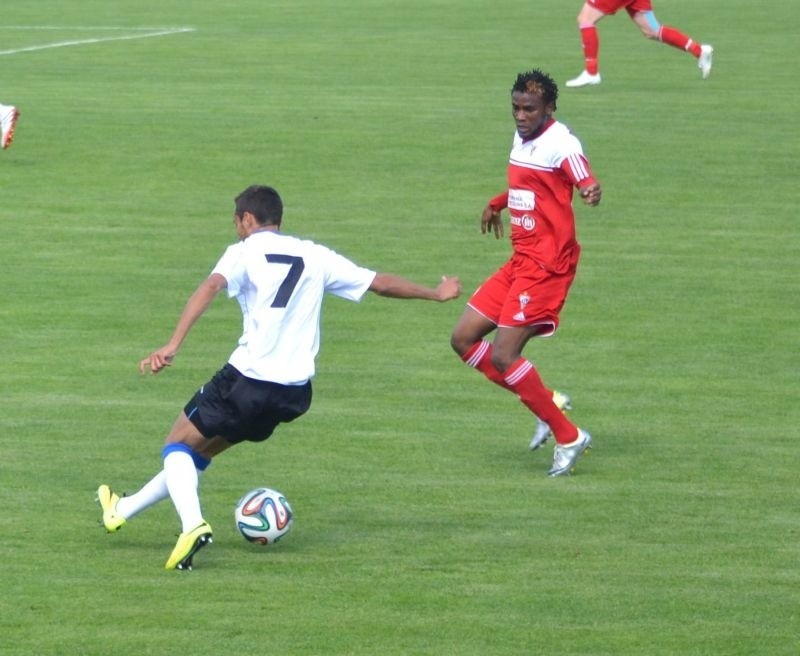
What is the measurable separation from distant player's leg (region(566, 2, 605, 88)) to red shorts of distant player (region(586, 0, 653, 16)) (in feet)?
0.26

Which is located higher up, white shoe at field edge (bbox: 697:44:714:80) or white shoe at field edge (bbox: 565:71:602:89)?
white shoe at field edge (bbox: 697:44:714:80)

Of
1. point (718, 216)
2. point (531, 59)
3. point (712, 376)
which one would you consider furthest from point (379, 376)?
point (531, 59)

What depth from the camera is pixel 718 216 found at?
65.5ft

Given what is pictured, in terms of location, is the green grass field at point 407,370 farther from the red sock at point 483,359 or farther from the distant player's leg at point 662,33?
the distant player's leg at point 662,33

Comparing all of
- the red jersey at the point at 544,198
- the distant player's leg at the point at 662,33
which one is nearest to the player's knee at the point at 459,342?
the red jersey at the point at 544,198

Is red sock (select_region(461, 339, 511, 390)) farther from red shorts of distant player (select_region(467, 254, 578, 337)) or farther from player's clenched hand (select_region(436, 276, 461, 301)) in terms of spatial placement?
player's clenched hand (select_region(436, 276, 461, 301))

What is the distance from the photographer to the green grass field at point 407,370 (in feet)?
28.2

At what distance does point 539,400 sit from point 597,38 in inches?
648

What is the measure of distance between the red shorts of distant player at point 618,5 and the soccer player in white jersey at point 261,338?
59.1 feet

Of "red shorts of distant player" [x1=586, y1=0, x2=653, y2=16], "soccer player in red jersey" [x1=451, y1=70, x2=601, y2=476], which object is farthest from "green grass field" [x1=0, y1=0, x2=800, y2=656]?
"red shorts of distant player" [x1=586, y1=0, x2=653, y2=16]

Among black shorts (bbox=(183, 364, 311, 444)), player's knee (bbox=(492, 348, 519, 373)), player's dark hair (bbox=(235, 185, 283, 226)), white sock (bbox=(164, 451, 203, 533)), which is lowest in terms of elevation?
player's knee (bbox=(492, 348, 519, 373))

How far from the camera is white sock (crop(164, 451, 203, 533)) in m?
9.05

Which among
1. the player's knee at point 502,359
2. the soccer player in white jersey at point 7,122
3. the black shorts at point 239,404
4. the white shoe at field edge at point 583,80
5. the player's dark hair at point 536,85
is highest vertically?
A: the player's dark hair at point 536,85

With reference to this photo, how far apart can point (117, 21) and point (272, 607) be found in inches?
1180
